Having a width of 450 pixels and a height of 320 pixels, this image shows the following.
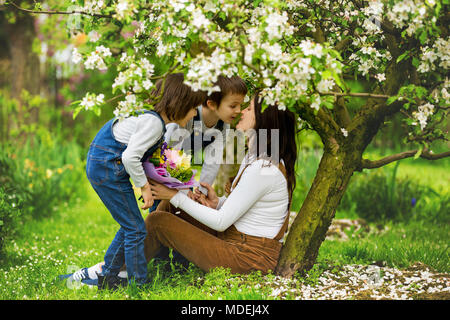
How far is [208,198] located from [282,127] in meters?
0.77

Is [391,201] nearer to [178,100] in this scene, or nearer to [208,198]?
[208,198]

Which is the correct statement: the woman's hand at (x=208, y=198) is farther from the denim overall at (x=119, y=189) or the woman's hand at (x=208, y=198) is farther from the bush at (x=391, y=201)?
the bush at (x=391, y=201)

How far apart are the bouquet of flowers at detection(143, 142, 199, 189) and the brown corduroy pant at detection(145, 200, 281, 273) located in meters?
0.23

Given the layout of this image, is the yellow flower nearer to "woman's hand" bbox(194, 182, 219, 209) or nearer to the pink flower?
the pink flower

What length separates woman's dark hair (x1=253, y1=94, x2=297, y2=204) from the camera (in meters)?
3.31

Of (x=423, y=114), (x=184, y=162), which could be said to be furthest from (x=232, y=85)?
(x=423, y=114)

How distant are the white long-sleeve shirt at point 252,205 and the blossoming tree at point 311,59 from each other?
241 millimetres

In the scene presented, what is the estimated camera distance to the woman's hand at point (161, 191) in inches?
130

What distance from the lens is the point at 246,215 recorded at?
3.41 metres

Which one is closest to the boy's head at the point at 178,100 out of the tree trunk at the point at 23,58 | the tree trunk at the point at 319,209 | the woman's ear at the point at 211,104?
the woman's ear at the point at 211,104

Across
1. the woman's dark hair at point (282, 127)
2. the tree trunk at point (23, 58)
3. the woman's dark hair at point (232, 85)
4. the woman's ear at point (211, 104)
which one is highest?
the tree trunk at point (23, 58)
